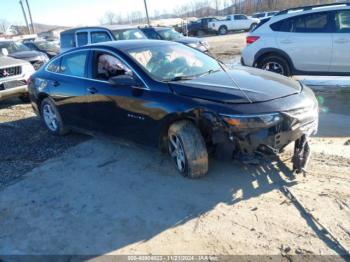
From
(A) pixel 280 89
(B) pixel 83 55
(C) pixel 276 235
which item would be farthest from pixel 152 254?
(B) pixel 83 55

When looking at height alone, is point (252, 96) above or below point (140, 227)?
above

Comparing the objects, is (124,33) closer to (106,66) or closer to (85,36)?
(85,36)

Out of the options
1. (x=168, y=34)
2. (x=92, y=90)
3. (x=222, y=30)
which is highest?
(x=92, y=90)

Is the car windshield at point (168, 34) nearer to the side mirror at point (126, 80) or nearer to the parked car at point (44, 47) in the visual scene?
the parked car at point (44, 47)

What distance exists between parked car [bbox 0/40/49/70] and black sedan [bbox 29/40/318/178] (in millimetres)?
7428

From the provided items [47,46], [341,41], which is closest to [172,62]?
[341,41]

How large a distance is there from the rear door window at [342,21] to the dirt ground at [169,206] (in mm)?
3324

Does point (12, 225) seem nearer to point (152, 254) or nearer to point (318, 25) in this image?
point (152, 254)

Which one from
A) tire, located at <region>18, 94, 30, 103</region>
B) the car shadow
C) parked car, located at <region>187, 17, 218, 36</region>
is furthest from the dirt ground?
parked car, located at <region>187, 17, 218, 36</region>

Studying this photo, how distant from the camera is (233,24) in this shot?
36281 millimetres

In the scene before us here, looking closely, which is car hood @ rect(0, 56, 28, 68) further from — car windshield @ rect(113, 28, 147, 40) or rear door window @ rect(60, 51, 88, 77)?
rear door window @ rect(60, 51, 88, 77)

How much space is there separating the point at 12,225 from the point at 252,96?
2799mm

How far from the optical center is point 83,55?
5.48 metres

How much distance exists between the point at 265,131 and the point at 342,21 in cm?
530
